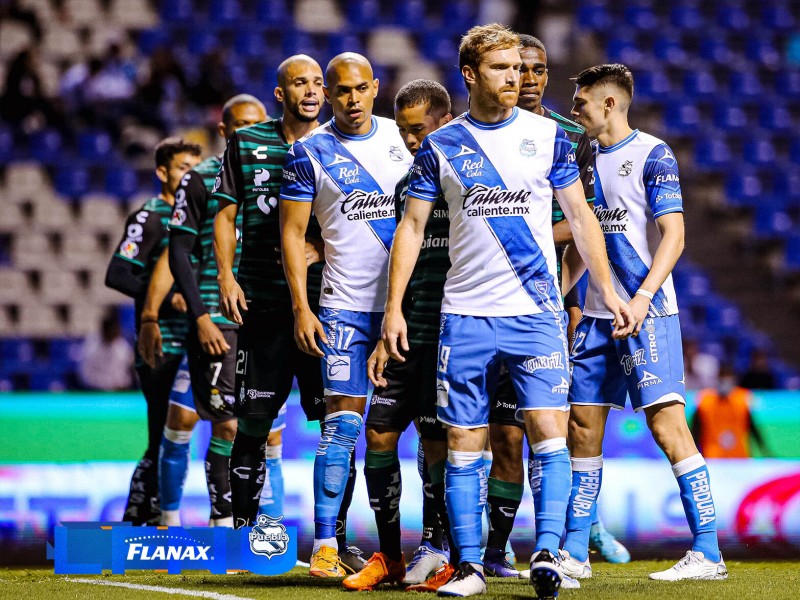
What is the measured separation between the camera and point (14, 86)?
1420 centimetres

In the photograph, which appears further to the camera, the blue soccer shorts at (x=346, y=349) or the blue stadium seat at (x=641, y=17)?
the blue stadium seat at (x=641, y=17)

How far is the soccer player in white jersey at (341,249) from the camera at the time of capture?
566 centimetres

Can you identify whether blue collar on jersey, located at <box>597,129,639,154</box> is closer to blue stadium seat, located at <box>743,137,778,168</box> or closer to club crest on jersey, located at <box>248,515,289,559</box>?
club crest on jersey, located at <box>248,515,289,559</box>

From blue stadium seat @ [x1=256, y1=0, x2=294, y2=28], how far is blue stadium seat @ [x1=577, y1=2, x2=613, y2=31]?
4.01m

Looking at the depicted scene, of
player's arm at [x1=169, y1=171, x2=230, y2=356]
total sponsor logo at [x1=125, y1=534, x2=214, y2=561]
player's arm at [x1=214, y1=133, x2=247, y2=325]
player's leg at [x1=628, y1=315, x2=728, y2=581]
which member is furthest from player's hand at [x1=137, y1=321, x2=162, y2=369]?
player's leg at [x1=628, y1=315, x2=728, y2=581]

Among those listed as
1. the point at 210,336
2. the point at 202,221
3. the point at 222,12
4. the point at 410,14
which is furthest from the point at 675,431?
the point at 410,14

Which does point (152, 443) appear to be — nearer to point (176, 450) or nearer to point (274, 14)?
point (176, 450)

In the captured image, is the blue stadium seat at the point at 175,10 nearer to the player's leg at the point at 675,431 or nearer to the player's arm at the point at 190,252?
the player's arm at the point at 190,252

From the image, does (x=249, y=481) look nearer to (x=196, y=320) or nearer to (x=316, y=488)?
(x=316, y=488)

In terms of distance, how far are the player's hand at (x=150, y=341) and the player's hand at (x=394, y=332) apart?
288 cm

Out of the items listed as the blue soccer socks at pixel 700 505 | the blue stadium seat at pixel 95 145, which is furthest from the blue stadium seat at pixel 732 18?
the blue soccer socks at pixel 700 505

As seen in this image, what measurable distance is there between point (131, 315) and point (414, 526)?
5.68 metres

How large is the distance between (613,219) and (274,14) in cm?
1151

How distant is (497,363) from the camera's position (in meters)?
4.96
